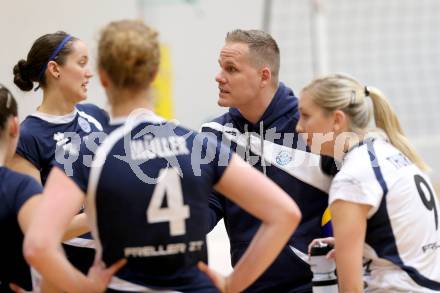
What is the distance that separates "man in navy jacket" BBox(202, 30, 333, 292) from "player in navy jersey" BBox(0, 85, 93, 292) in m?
0.92

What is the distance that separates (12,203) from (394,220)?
3.92ft

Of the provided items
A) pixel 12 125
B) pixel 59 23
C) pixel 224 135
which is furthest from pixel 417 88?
pixel 12 125

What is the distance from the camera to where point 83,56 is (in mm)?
3135

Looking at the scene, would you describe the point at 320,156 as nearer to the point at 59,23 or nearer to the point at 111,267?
the point at 111,267

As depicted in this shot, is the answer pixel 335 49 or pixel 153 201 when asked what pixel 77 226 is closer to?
pixel 153 201

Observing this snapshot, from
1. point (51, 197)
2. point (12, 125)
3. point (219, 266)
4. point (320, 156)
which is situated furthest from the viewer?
point (219, 266)

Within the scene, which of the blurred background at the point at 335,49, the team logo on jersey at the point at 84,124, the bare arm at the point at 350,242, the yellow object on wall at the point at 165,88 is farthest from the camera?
the blurred background at the point at 335,49

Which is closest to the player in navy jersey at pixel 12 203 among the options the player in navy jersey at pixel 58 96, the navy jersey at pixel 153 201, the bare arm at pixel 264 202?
the navy jersey at pixel 153 201

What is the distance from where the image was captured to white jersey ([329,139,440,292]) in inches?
93.4

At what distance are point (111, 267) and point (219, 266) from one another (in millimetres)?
2961

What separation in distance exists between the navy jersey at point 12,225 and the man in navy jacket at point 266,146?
35.6 inches

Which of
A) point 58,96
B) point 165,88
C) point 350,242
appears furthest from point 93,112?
point 165,88

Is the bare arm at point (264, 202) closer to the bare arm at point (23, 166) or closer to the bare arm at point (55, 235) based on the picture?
the bare arm at point (55, 235)

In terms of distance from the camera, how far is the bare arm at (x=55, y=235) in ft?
6.06
